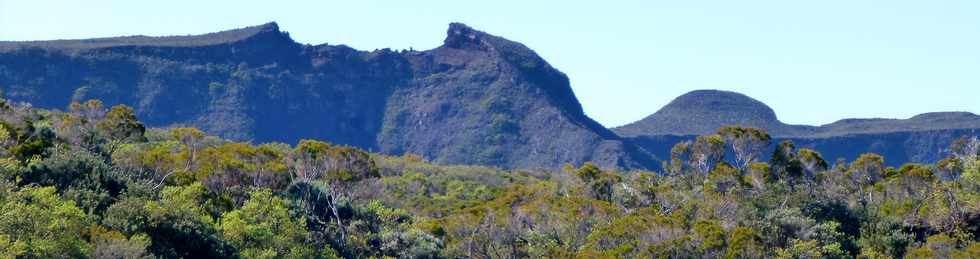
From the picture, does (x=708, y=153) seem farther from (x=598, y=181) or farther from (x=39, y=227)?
(x=39, y=227)

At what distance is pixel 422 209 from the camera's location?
71.6 meters

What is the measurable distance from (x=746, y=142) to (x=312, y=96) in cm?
12363

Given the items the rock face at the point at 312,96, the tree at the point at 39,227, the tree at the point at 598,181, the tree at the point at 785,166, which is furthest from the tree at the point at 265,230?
the rock face at the point at 312,96

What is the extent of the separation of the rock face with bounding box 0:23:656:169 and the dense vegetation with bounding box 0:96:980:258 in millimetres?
88846

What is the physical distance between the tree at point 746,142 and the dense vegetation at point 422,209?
0.11 meters

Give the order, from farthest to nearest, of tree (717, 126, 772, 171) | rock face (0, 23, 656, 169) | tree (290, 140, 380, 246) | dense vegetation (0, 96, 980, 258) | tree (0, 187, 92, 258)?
rock face (0, 23, 656, 169) → tree (717, 126, 772, 171) → tree (290, 140, 380, 246) → dense vegetation (0, 96, 980, 258) → tree (0, 187, 92, 258)

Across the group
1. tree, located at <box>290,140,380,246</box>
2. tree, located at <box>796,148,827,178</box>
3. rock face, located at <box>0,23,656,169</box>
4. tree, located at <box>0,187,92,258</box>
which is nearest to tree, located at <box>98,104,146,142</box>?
tree, located at <box>290,140,380,246</box>

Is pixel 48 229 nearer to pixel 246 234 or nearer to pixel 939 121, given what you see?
pixel 246 234

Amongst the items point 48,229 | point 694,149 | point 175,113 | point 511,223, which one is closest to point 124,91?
point 175,113

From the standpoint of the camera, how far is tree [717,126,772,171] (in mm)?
69625

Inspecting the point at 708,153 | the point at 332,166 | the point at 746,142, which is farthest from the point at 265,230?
the point at 746,142

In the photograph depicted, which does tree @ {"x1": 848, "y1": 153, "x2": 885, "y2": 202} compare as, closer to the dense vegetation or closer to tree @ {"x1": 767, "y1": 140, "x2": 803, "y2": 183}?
the dense vegetation

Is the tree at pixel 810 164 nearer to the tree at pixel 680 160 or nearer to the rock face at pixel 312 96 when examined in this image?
the tree at pixel 680 160

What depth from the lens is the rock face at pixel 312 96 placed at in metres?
161
